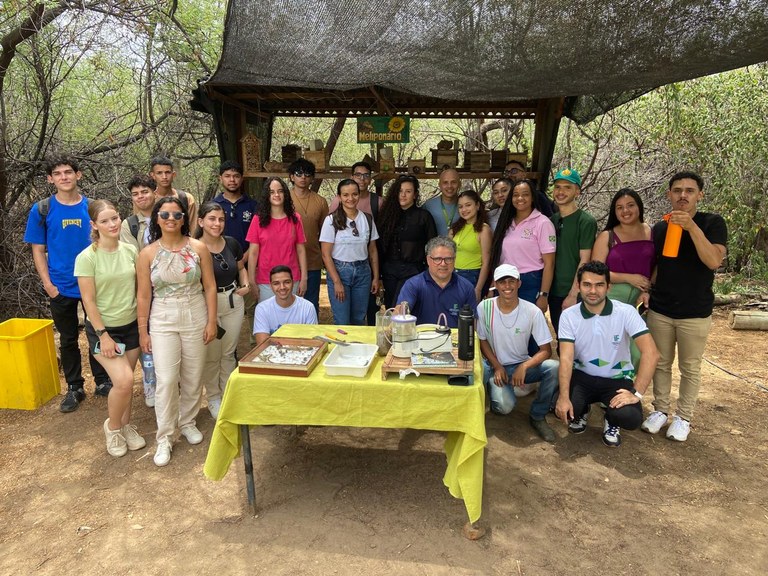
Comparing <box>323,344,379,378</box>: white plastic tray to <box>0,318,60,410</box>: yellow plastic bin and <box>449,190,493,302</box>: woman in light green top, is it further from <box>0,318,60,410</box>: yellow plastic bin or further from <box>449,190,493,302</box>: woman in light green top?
<box>0,318,60,410</box>: yellow plastic bin

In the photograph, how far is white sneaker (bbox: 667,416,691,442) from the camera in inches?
145

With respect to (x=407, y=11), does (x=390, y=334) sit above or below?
below

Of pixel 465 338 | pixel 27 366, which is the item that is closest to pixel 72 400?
pixel 27 366

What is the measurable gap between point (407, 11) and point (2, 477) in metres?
3.91

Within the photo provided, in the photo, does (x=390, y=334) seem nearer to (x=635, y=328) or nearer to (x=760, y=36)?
(x=635, y=328)

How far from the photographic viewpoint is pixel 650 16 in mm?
2752

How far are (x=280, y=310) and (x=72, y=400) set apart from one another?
2.01m

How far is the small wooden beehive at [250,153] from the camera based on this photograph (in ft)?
19.6

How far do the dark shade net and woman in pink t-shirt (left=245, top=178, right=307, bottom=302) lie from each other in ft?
3.01

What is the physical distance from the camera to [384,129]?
5922 mm

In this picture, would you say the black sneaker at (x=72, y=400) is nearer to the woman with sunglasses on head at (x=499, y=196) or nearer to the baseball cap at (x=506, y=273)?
the baseball cap at (x=506, y=273)

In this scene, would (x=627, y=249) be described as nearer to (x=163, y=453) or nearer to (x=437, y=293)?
(x=437, y=293)

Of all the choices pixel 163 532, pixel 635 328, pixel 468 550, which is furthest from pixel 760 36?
pixel 163 532

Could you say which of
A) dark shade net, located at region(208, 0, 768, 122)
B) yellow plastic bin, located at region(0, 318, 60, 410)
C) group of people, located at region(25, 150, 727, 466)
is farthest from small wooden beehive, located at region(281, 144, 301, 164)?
yellow plastic bin, located at region(0, 318, 60, 410)
